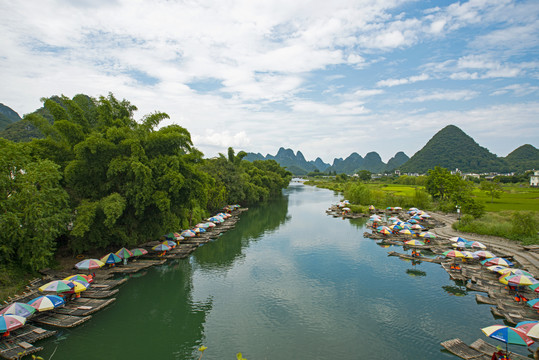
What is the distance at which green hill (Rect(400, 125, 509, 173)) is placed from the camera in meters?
166

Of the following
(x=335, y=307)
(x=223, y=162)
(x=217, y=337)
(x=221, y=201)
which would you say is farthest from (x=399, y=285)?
(x=223, y=162)

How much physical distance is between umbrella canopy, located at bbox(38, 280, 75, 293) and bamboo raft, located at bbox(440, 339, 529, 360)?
17.6 meters

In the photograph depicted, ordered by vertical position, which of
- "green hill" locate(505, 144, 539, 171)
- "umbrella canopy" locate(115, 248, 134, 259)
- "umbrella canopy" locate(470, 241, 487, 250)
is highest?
"green hill" locate(505, 144, 539, 171)

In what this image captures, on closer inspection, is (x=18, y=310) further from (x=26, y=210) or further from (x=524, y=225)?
(x=524, y=225)

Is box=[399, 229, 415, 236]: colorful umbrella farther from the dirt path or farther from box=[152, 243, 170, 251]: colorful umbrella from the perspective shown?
box=[152, 243, 170, 251]: colorful umbrella

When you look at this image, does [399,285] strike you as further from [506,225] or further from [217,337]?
[506,225]

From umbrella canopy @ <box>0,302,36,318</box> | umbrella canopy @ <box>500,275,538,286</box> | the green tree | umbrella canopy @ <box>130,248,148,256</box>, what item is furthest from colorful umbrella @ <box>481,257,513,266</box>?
the green tree

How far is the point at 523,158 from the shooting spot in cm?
18525

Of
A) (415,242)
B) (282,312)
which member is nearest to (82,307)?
(282,312)

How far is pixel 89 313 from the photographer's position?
1459 centimetres

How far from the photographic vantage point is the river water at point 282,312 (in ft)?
40.9

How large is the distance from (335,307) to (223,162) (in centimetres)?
4092

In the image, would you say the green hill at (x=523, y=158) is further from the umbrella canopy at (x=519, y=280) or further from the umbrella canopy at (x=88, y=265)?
the umbrella canopy at (x=88, y=265)

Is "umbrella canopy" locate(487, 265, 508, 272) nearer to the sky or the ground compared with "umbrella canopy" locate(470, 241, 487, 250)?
nearer to the ground
